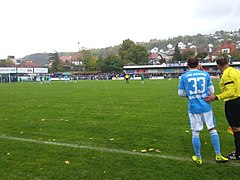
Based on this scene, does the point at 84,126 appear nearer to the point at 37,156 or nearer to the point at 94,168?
the point at 37,156

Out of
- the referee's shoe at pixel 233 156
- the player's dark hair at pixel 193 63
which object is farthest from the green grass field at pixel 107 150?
the player's dark hair at pixel 193 63

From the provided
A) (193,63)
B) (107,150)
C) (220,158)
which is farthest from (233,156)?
(107,150)

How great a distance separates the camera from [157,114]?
11.2 metres

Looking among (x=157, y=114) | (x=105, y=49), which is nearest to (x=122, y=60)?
(x=105, y=49)

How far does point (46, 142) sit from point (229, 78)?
4666mm

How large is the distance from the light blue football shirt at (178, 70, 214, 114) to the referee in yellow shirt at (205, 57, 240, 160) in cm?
13

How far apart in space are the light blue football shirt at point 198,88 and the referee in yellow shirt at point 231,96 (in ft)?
0.44

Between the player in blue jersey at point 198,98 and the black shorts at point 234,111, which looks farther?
the black shorts at point 234,111

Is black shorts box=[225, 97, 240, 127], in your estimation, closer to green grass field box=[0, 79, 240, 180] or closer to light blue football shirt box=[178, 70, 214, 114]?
light blue football shirt box=[178, 70, 214, 114]

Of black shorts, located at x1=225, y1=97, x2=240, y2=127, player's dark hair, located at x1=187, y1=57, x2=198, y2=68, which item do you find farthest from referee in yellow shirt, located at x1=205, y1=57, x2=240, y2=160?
player's dark hair, located at x1=187, y1=57, x2=198, y2=68

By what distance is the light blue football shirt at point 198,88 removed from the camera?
5266 mm

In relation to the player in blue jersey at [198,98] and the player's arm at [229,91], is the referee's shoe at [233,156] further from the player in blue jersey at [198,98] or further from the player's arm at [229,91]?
the player's arm at [229,91]

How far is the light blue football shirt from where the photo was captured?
17.3 ft

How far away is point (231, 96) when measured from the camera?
5363 millimetres
